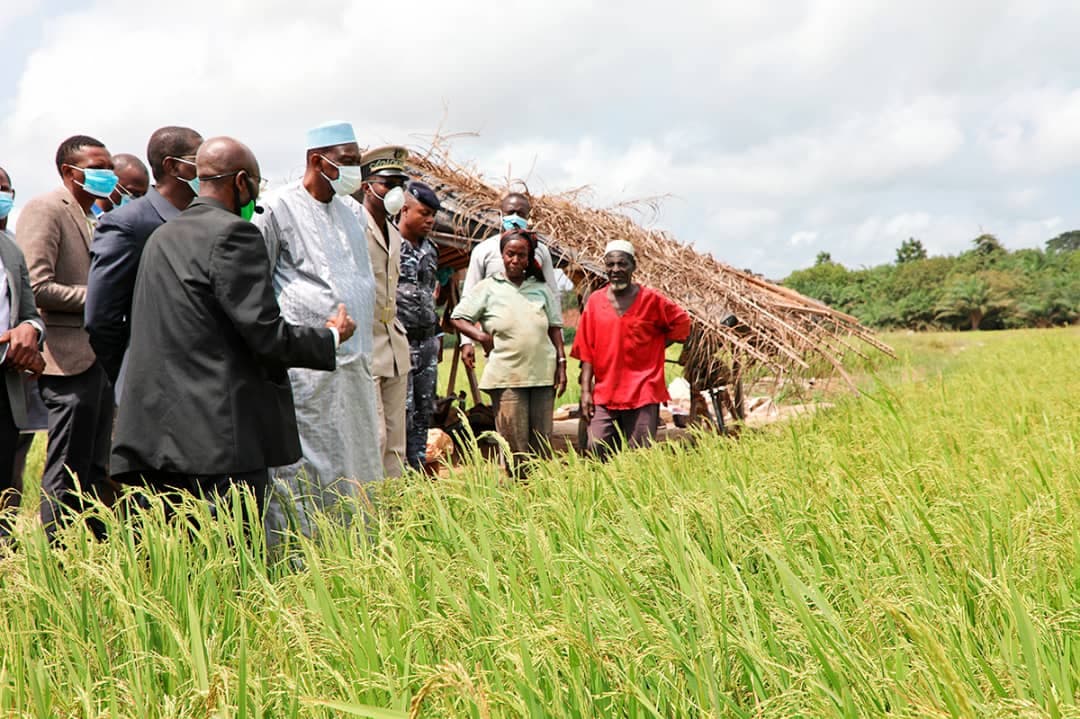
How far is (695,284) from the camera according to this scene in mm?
6559

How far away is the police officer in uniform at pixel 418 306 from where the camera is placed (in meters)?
4.82

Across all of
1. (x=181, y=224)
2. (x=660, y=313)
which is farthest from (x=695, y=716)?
(x=660, y=313)

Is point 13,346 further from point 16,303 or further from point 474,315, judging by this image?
point 474,315

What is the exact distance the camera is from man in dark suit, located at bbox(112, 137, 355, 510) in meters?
2.63

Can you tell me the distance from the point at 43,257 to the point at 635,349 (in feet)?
10.0

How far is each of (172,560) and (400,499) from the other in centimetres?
91

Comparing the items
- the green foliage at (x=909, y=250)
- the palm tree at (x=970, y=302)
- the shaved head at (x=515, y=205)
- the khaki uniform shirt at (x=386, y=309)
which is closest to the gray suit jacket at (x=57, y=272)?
the khaki uniform shirt at (x=386, y=309)

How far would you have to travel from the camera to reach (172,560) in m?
2.30

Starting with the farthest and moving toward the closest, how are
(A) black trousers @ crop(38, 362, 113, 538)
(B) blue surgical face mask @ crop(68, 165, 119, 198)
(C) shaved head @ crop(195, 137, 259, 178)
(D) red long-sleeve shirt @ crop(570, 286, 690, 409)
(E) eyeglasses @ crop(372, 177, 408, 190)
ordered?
1. (D) red long-sleeve shirt @ crop(570, 286, 690, 409)
2. (E) eyeglasses @ crop(372, 177, 408, 190)
3. (B) blue surgical face mask @ crop(68, 165, 119, 198)
4. (A) black trousers @ crop(38, 362, 113, 538)
5. (C) shaved head @ crop(195, 137, 259, 178)

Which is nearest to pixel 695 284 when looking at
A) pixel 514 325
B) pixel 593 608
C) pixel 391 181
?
pixel 514 325

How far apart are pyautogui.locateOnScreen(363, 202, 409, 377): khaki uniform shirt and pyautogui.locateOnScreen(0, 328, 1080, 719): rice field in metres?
1.05

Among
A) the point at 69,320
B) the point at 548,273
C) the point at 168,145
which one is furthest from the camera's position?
the point at 548,273

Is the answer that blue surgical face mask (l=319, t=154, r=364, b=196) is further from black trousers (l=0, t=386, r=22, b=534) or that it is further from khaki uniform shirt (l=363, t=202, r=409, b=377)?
black trousers (l=0, t=386, r=22, b=534)

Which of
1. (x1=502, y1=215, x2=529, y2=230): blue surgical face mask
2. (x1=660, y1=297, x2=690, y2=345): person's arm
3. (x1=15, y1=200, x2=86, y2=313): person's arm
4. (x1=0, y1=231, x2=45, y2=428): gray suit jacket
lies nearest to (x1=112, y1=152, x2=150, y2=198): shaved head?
(x1=15, y1=200, x2=86, y2=313): person's arm
